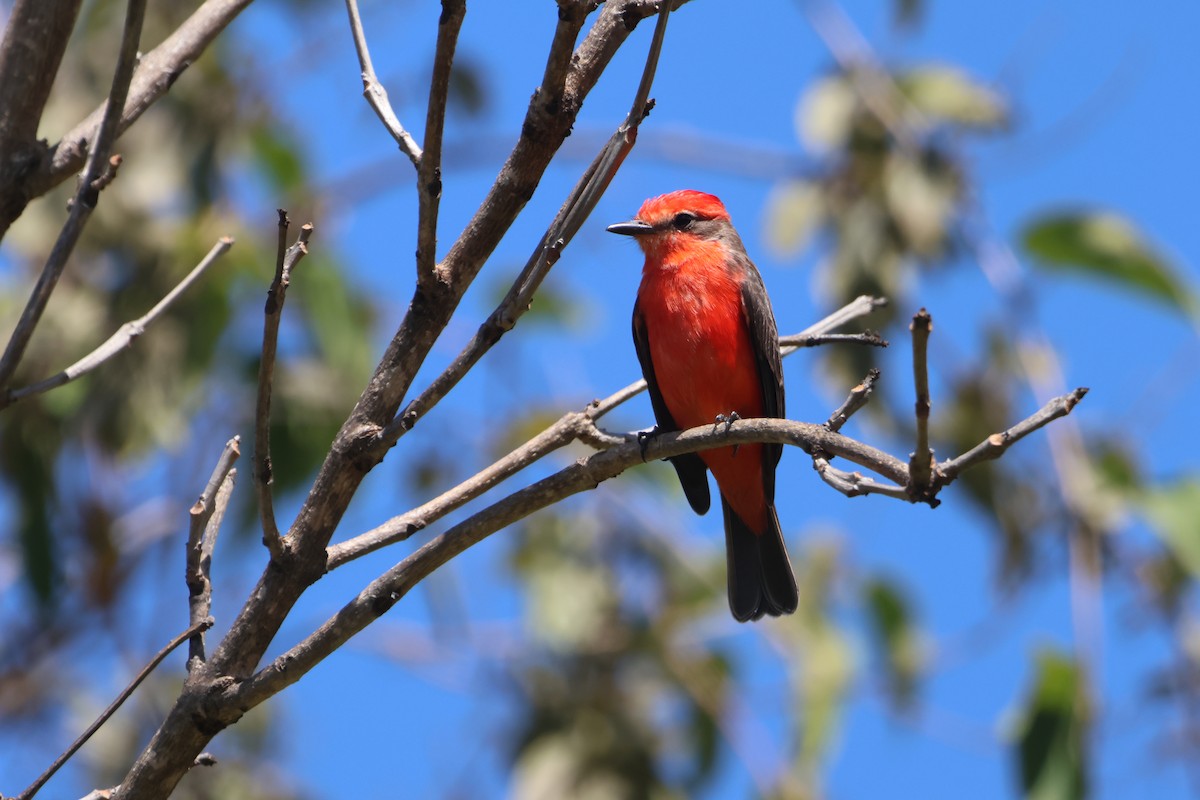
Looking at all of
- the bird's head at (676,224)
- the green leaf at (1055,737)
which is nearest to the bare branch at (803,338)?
the bird's head at (676,224)

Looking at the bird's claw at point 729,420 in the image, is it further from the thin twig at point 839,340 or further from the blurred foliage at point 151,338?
the blurred foliage at point 151,338

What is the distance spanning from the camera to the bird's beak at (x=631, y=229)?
20.1 feet

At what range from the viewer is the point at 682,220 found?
6.17m

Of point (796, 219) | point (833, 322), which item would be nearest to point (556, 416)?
point (796, 219)

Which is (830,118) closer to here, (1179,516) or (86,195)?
(1179,516)

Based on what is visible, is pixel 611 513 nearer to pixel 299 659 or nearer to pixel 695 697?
pixel 695 697

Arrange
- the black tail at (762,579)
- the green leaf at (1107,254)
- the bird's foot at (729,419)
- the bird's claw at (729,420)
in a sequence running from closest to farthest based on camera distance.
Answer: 1. the bird's claw at (729,420)
2. the bird's foot at (729,419)
3. the black tail at (762,579)
4. the green leaf at (1107,254)

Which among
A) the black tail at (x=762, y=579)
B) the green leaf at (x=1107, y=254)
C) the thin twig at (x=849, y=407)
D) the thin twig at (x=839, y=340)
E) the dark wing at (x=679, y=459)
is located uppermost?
the green leaf at (x=1107, y=254)

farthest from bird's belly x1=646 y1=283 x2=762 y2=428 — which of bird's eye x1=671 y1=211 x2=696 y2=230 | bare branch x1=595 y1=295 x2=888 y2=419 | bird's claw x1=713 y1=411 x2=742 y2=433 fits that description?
bare branch x1=595 y1=295 x2=888 y2=419

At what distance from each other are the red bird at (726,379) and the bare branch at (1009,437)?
9.63 feet

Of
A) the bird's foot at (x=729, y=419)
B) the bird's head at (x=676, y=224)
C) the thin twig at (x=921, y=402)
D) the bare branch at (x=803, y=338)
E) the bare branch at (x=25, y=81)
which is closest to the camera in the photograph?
the thin twig at (x=921, y=402)

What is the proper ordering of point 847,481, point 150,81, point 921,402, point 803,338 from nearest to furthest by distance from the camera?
point 921,402 → point 847,481 → point 150,81 → point 803,338

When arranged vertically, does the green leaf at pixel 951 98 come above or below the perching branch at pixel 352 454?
above

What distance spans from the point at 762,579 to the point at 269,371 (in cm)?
323
